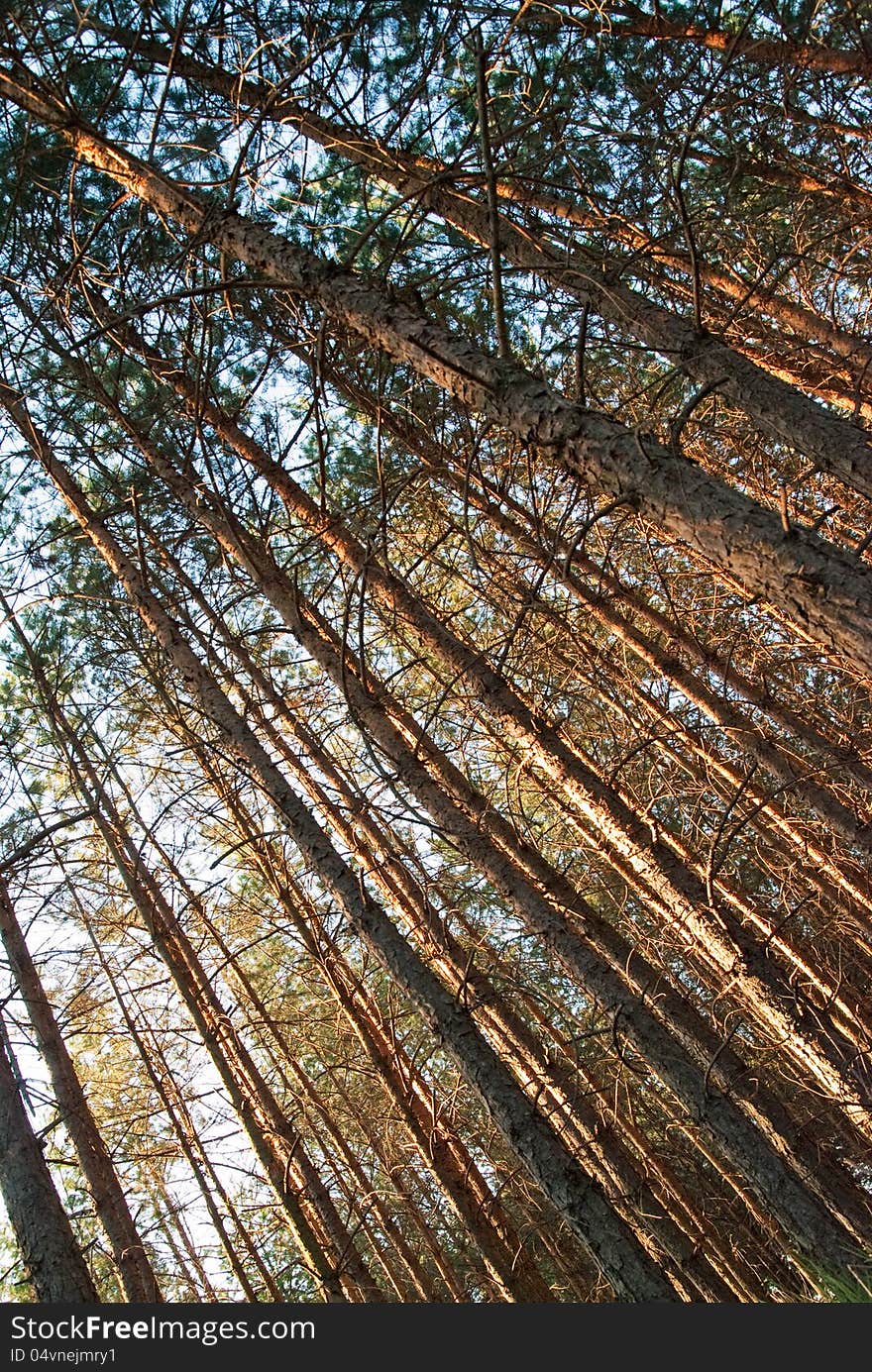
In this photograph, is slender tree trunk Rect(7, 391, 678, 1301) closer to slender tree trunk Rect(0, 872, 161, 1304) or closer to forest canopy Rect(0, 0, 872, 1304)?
forest canopy Rect(0, 0, 872, 1304)

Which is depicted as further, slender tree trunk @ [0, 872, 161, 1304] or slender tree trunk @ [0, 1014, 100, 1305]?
slender tree trunk @ [0, 872, 161, 1304]

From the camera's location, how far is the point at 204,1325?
351cm

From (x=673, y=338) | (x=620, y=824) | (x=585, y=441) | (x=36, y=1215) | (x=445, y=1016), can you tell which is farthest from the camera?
(x=620, y=824)

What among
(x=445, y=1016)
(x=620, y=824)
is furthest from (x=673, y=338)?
(x=445, y=1016)

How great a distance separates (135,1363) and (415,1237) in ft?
37.5

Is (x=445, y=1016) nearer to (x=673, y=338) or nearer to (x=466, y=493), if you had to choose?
(x=466, y=493)

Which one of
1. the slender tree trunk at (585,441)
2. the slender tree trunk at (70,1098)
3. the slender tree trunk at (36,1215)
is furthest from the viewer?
the slender tree trunk at (70,1098)

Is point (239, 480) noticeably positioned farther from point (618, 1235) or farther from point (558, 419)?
→ point (618, 1235)

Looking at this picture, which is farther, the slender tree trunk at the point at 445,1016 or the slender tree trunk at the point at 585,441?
the slender tree trunk at the point at 445,1016

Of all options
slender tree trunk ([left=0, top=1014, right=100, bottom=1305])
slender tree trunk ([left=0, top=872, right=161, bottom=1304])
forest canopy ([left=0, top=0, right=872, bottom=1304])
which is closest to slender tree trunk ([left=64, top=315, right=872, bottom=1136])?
forest canopy ([left=0, top=0, right=872, bottom=1304])

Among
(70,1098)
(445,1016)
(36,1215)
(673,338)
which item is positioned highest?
(70,1098)

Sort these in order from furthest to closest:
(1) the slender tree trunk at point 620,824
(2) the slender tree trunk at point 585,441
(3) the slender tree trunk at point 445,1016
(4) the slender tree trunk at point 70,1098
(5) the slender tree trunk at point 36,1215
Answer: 1. (4) the slender tree trunk at point 70,1098
2. (1) the slender tree trunk at point 620,824
3. (5) the slender tree trunk at point 36,1215
4. (3) the slender tree trunk at point 445,1016
5. (2) the slender tree trunk at point 585,441

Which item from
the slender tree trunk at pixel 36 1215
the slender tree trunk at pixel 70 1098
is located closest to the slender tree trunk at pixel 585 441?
the slender tree trunk at pixel 70 1098

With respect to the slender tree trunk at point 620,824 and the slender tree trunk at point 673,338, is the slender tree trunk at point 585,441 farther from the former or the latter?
the slender tree trunk at point 620,824
